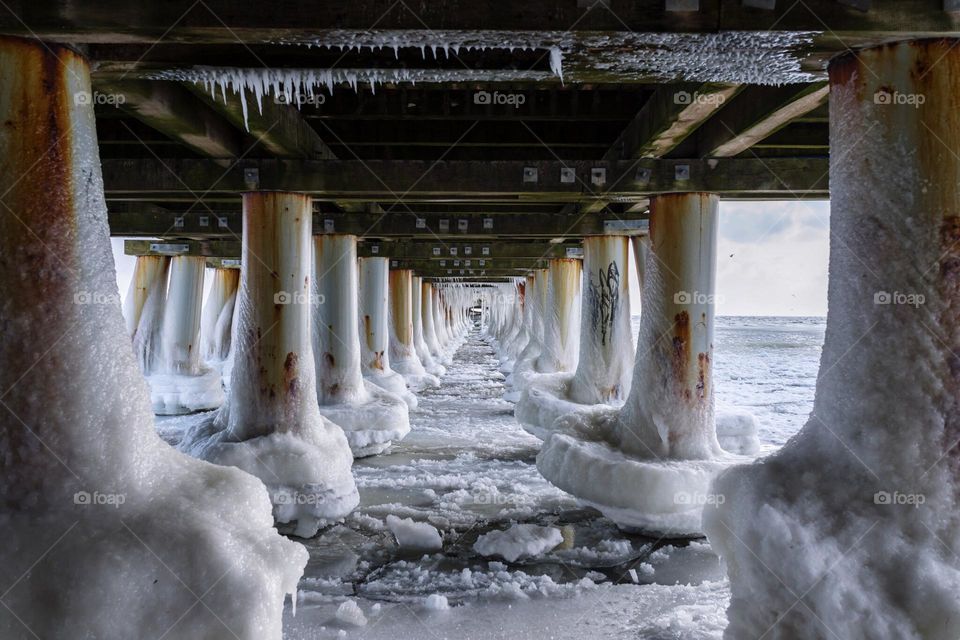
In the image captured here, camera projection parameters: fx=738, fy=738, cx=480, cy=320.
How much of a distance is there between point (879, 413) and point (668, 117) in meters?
2.82

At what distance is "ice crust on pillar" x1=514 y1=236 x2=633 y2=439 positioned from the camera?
436 inches

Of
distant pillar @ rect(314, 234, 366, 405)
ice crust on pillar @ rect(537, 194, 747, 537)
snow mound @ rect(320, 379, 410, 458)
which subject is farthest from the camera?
distant pillar @ rect(314, 234, 366, 405)

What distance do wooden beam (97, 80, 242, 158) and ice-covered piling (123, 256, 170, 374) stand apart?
356 inches

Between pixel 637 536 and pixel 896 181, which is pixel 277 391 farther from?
pixel 896 181

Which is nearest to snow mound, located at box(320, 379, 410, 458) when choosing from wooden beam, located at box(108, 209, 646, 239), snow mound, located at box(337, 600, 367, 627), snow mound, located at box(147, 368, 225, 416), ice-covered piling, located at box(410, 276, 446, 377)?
wooden beam, located at box(108, 209, 646, 239)

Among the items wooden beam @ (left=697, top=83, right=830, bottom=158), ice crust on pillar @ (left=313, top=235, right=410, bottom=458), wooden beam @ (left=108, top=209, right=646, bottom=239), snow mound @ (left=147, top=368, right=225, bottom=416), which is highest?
wooden beam @ (left=697, top=83, right=830, bottom=158)

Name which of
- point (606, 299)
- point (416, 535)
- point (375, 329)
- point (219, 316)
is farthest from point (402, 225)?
point (219, 316)

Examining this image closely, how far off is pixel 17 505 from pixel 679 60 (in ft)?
12.4

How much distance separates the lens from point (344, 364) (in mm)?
10852

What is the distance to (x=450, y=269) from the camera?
24.4 metres

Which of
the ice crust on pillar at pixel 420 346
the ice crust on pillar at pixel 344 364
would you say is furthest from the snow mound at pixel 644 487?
the ice crust on pillar at pixel 420 346

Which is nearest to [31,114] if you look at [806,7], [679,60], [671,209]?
[679,60]

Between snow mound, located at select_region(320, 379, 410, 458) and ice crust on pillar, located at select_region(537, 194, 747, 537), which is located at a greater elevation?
ice crust on pillar, located at select_region(537, 194, 747, 537)

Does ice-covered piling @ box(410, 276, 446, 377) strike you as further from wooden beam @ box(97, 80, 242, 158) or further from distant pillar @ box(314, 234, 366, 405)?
wooden beam @ box(97, 80, 242, 158)
